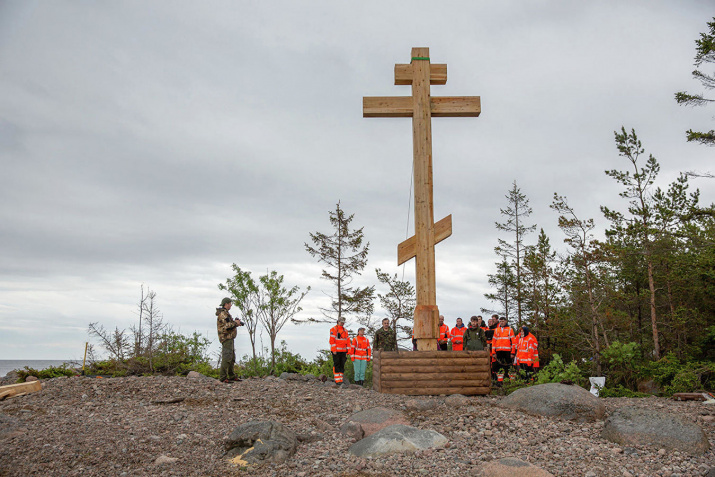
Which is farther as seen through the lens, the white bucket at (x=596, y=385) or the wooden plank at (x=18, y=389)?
the white bucket at (x=596, y=385)

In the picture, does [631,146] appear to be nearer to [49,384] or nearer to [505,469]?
[505,469]

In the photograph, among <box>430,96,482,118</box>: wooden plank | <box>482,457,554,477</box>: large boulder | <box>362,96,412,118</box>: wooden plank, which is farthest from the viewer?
<box>430,96,482,118</box>: wooden plank

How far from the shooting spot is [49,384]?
10.5 metres

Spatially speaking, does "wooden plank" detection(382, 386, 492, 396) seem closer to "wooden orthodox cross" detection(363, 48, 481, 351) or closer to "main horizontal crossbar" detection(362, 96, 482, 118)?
"wooden orthodox cross" detection(363, 48, 481, 351)

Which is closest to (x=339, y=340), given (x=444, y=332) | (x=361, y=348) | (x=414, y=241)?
(x=361, y=348)

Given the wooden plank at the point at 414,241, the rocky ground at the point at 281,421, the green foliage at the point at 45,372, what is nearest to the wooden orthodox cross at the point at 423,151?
the wooden plank at the point at 414,241

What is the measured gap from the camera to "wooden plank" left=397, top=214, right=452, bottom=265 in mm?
9773

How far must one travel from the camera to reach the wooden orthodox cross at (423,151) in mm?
9664

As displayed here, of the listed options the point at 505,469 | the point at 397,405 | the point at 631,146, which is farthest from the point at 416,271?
the point at 631,146

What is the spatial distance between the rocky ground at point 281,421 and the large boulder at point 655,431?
16cm

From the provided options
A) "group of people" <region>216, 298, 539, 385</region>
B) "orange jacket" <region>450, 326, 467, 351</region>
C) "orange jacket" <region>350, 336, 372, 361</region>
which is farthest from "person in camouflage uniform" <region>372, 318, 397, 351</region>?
"orange jacket" <region>450, 326, 467, 351</region>

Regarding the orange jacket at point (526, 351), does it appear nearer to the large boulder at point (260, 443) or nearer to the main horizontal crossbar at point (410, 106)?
the main horizontal crossbar at point (410, 106)

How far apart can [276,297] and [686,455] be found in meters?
12.4

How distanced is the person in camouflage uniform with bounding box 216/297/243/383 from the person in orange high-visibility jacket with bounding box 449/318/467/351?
6.53 m
